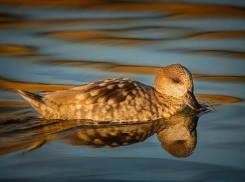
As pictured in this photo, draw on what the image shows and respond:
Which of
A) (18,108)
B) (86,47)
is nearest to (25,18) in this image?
(86,47)

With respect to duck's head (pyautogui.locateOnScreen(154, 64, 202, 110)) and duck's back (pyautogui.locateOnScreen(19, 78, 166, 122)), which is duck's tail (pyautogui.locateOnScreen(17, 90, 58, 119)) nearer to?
duck's back (pyautogui.locateOnScreen(19, 78, 166, 122))

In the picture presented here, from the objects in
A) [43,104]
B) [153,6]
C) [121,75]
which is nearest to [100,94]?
[43,104]

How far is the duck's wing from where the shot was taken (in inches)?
333

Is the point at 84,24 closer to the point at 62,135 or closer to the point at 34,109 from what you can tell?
the point at 34,109

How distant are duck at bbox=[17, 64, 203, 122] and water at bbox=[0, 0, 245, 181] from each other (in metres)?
0.16

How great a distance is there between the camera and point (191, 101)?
8719 millimetres

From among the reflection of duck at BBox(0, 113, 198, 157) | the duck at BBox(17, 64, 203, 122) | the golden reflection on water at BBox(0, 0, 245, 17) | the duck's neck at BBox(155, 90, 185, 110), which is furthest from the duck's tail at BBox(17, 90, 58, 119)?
the golden reflection on water at BBox(0, 0, 245, 17)

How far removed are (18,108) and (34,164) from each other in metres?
2.65

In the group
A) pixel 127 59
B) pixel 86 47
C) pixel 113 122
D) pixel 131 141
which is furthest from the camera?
pixel 86 47

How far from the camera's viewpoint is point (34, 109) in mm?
9125

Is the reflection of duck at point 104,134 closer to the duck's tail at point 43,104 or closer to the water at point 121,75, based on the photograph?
the water at point 121,75

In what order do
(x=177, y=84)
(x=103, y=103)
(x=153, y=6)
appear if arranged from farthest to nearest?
(x=153, y=6), (x=177, y=84), (x=103, y=103)

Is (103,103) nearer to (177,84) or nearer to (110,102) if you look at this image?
(110,102)

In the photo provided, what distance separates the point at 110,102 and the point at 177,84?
1.04 metres
